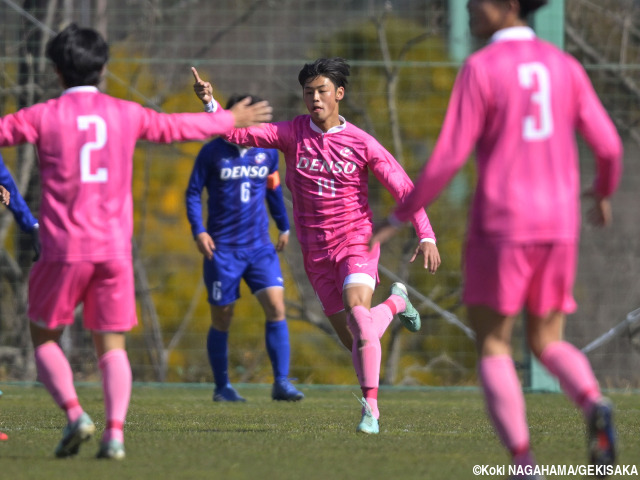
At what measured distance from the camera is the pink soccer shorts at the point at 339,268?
5961 millimetres

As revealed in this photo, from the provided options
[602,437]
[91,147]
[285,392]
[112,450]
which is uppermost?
[91,147]

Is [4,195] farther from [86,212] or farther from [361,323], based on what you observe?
[86,212]

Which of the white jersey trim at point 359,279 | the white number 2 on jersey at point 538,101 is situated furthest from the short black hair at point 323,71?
the white number 2 on jersey at point 538,101

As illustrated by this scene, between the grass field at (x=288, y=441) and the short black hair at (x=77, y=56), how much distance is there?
1.39 meters

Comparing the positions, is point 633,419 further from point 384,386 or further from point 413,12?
point 413,12

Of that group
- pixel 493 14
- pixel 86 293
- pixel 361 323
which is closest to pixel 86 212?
pixel 86 293

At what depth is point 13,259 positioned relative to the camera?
11.2 meters

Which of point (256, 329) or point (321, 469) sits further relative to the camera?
point (256, 329)

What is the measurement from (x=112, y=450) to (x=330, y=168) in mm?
2267

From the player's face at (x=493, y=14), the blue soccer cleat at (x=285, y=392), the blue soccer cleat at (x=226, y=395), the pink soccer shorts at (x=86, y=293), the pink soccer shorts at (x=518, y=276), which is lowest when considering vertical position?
the blue soccer cleat at (x=226, y=395)

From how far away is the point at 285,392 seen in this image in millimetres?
8148

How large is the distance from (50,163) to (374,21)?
741 cm

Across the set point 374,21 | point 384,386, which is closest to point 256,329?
point 384,386

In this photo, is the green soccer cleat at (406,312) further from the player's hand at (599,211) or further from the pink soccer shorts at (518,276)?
the pink soccer shorts at (518,276)
